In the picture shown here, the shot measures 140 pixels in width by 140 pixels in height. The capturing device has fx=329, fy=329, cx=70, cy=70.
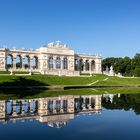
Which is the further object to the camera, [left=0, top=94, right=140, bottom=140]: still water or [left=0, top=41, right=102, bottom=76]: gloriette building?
[left=0, top=41, right=102, bottom=76]: gloriette building

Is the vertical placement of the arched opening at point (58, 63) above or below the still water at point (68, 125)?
above

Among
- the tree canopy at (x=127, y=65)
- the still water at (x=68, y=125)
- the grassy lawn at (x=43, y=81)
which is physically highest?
the tree canopy at (x=127, y=65)

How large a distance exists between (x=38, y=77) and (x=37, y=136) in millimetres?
60637

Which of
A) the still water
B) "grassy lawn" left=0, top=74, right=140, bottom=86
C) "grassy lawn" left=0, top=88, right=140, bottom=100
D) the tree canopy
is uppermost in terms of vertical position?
the tree canopy

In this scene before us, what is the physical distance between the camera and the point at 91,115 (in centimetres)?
2480

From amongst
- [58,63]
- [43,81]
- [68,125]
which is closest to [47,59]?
[58,63]

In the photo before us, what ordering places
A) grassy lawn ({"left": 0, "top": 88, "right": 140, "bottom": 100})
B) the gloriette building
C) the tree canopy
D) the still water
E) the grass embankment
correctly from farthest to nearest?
1. the tree canopy
2. the gloriette building
3. the grass embankment
4. grassy lawn ({"left": 0, "top": 88, "right": 140, "bottom": 100})
5. the still water

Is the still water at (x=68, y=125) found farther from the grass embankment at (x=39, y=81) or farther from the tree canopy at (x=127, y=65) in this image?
the tree canopy at (x=127, y=65)

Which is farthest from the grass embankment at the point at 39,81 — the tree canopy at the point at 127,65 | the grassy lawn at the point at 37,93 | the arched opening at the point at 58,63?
the tree canopy at the point at 127,65

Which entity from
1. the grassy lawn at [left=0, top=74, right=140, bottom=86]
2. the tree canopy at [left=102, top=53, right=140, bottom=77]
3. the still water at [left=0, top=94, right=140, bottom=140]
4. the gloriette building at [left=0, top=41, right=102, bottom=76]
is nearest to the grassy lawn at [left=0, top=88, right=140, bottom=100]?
the grassy lawn at [left=0, top=74, right=140, bottom=86]

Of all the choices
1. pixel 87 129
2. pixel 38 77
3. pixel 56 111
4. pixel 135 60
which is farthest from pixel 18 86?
pixel 135 60

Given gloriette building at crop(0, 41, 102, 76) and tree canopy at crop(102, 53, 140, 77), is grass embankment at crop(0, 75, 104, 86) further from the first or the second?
tree canopy at crop(102, 53, 140, 77)

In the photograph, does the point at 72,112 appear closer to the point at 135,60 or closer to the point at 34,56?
the point at 34,56

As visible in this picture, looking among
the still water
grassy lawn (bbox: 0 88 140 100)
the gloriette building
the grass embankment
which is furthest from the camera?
the gloriette building
